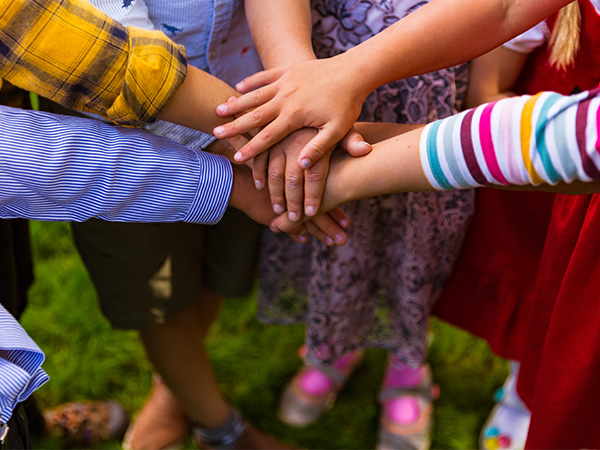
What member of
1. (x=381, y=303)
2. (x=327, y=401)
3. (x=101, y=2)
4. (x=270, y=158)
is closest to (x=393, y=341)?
(x=381, y=303)

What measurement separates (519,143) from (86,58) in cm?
54

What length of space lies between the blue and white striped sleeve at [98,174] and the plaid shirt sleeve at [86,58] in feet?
0.14

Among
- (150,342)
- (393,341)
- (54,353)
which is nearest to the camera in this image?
(150,342)

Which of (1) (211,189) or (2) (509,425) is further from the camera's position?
(2) (509,425)

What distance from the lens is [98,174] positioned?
0.85 metres

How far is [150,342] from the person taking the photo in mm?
1267

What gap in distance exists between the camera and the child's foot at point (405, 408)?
1.46 metres

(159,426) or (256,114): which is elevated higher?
(256,114)

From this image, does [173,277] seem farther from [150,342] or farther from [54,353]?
[54,353]

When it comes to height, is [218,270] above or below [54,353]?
above

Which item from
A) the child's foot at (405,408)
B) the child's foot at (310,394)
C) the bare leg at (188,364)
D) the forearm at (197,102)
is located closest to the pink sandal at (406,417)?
the child's foot at (405,408)

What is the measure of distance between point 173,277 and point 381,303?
46cm

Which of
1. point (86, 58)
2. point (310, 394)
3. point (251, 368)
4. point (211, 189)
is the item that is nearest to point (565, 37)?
point (211, 189)

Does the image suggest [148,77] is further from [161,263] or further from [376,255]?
[376,255]
